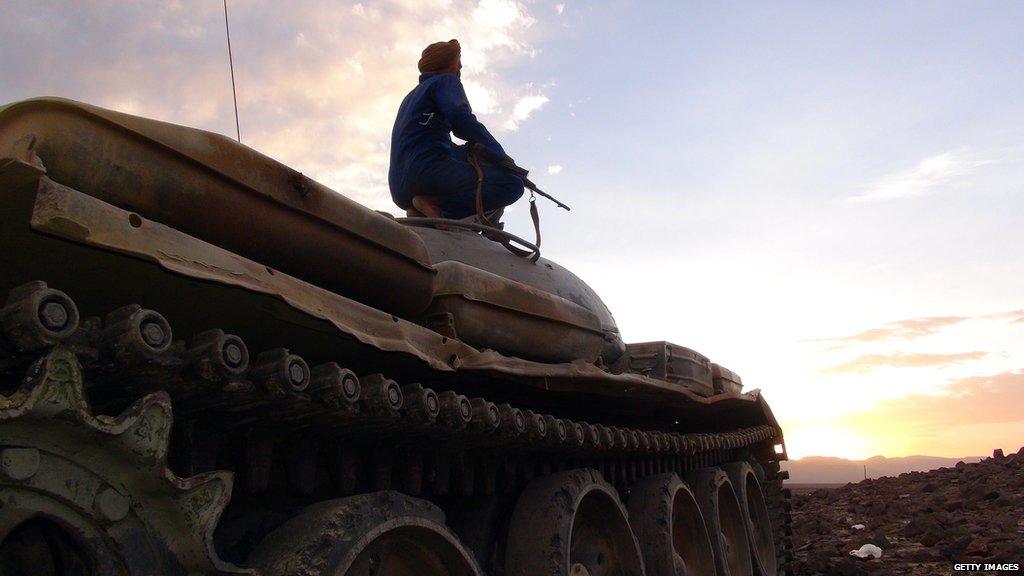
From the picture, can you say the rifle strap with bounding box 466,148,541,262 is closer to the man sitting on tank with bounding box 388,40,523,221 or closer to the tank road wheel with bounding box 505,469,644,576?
the man sitting on tank with bounding box 388,40,523,221

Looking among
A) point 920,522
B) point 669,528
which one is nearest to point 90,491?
point 669,528

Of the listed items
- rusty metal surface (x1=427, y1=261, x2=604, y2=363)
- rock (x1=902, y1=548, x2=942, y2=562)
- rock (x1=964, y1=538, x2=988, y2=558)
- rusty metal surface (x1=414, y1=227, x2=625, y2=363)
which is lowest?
rock (x1=902, y1=548, x2=942, y2=562)

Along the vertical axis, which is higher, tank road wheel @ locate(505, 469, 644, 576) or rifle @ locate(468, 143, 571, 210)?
rifle @ locate(468, 143, 571, 210)

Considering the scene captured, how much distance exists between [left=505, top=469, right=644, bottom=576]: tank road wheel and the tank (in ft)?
0.06

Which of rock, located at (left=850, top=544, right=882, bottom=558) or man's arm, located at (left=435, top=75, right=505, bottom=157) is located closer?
man's arm, located at (left=435, top=75, right=505, bottom=157)

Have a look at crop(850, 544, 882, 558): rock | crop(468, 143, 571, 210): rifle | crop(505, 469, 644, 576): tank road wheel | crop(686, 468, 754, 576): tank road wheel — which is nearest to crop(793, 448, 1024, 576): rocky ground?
crop(850, 544, 882, 558): rock

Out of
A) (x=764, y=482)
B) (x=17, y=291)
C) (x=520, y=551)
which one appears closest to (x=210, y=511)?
(x=17, y=291)

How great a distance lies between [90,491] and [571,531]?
293 centimetres

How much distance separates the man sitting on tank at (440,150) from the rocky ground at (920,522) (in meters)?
6.44

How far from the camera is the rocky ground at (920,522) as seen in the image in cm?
1016

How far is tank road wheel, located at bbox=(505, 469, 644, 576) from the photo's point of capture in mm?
4523

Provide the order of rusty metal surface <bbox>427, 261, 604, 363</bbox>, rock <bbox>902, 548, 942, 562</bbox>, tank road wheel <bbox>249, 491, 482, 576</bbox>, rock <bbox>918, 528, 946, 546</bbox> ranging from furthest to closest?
rock <bbox>918, 528, 946, 546</bbox> < rock <bbox>902, 548, 942, 562</bbox> < rusty metal surface <bbox>427, 261, 604, 363</bbox> < tank road wheel <bbox>249, 491, 482, 576</bbox>

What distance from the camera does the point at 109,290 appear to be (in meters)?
2.51

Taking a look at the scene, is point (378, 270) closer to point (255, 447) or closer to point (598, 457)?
point (255, 447)
